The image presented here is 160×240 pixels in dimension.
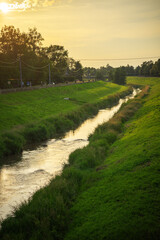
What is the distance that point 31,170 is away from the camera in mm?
18594

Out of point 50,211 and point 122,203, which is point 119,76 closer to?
point 122,203

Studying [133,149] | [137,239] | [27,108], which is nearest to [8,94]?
[27,108]

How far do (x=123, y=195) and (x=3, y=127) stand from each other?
2125cm

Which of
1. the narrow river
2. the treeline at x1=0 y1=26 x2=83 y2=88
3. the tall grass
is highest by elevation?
the treeline at x1=0 y1=26 x2=83 y2=88

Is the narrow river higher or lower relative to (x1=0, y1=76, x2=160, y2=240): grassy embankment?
lower

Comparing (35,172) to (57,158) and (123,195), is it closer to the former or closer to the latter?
(57,158)

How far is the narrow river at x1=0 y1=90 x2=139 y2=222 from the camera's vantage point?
14019mm

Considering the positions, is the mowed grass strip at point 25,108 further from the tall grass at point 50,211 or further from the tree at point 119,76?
the tree at point 119,76

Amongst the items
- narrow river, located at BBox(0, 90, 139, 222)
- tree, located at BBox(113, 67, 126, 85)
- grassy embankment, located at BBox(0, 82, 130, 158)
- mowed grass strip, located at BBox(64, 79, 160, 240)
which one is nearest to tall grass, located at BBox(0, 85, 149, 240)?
mowed grass strip, located at BBox(64, 79, 160, 240)

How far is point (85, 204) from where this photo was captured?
10.6 metres

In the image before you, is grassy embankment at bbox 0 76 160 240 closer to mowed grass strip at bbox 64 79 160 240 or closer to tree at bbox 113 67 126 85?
mowed grass strip at bbox 64 79 160 240

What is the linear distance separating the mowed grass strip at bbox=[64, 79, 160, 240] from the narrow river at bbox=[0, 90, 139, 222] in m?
4.13

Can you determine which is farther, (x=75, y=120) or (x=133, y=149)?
(x=75, y=120)

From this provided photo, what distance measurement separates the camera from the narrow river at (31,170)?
14.0 metres
